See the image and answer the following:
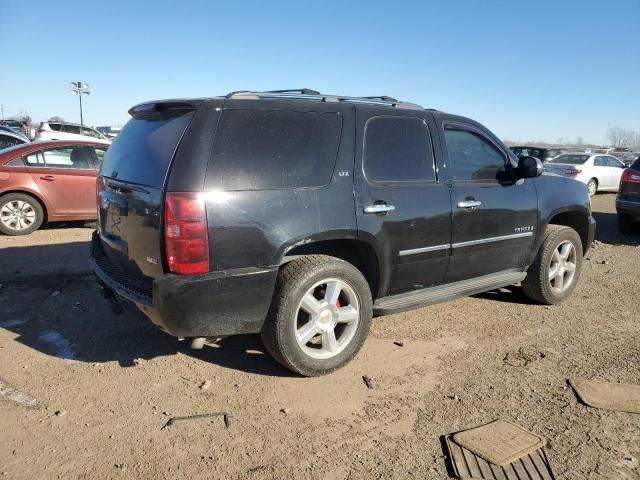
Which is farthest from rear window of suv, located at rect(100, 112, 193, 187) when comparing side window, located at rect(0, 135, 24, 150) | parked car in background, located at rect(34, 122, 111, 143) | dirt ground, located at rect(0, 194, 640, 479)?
parked car in background, located at rect(34, 122, 111, 143)

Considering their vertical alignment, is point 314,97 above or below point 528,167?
above

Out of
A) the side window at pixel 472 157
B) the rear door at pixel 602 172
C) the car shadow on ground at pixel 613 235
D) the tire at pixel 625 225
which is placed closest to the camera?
the side window at pixel 472 157

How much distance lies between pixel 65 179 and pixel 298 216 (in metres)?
6.32

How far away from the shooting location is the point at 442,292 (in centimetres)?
419

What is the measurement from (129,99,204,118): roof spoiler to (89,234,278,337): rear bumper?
108 centimetres

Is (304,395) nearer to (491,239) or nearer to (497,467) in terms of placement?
(497,467)

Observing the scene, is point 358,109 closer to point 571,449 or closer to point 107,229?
point 107,229

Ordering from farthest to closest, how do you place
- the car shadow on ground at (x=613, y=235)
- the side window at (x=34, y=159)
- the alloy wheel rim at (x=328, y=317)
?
1. the car shadow on ground at (x=613, y=235)
2. the side window at (x=34, y=159)
3. the alloy wheel rim at (x=328, y=317)

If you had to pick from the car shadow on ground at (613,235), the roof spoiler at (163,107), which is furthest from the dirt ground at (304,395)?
the car shadow on ground at (613,235)

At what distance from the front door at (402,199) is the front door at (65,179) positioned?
19.8ft

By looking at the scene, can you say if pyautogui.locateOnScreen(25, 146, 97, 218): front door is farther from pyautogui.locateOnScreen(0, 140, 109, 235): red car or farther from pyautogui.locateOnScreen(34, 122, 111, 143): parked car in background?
pyautogui.locateOnScreen(34, 122, 111, 143): parked car in background

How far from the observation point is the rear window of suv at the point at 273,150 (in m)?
3.15

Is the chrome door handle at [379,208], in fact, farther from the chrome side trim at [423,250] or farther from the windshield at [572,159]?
the windshield at [572,159]

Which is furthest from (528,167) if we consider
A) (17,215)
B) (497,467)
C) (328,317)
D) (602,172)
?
(602,172)
